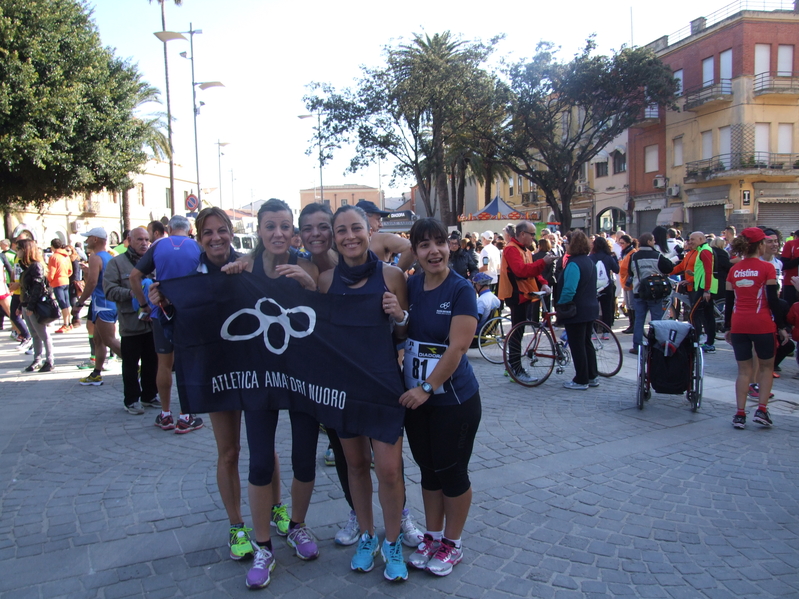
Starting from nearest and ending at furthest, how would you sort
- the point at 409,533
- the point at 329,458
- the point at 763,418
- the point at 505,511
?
the point at 409,533
the point at 505,511
the point at 329,458
the point at 763,418

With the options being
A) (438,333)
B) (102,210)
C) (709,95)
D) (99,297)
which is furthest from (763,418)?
(102,210)

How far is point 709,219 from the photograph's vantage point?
1245 inches

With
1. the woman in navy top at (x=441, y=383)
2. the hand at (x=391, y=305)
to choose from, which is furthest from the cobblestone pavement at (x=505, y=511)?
the hand at (x=391, y=305)

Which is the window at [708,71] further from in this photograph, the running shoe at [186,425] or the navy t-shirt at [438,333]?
the navy t-shirt at [438,333]

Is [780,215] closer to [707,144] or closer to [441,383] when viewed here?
[707,144]

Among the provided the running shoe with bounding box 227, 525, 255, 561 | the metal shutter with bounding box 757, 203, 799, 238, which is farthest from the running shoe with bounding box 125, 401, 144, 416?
the metal shutter with bounding box 757, 203, 799, 238

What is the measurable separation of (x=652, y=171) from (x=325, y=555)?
36.3 m

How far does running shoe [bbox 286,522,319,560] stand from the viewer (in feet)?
10.9

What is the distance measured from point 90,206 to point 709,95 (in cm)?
3943

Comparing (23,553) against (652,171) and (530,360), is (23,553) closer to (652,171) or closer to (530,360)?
A: (530,360)

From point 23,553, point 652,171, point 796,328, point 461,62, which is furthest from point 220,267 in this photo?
point 652,171

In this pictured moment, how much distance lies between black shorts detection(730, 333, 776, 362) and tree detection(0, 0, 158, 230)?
20.0m

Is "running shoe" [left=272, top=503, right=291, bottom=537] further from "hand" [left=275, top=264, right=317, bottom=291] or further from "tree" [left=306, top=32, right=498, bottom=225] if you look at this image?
"tree" [left=306, top=32, right=498, bottom=225]

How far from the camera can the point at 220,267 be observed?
3.30 meters
